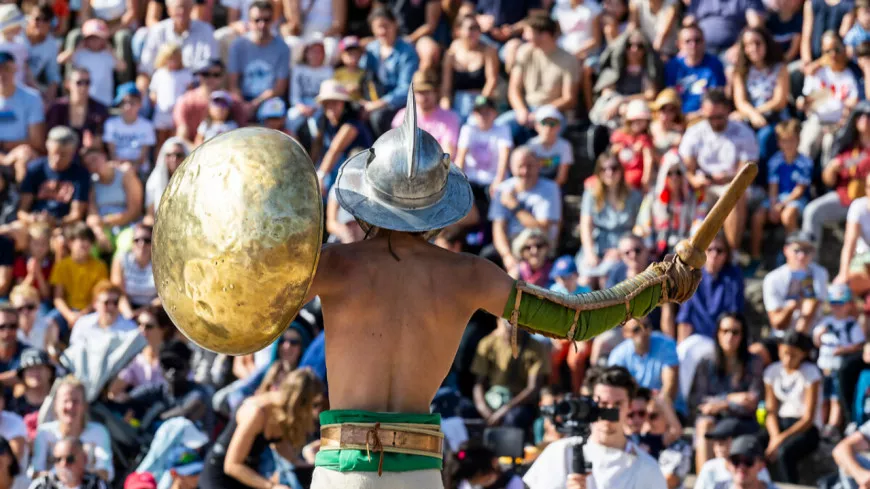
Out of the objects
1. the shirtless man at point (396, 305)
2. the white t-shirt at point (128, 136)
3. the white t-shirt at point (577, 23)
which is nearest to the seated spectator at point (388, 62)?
the white t-shirt at point (577, 23)

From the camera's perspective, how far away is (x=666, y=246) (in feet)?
37.5

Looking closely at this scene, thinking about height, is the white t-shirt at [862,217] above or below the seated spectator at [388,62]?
below

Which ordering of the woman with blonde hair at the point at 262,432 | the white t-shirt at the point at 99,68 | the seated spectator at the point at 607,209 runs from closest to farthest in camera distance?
1. the woman with blonde hair at the point at 262,432
2. the seated spectator at the point at 607,209
3. the white t-shirt at the point at 99,68

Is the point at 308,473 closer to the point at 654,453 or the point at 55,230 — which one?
the point at 654,453

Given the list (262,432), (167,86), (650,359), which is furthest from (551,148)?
(262,432)

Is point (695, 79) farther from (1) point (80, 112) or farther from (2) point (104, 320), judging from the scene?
(1) point (80, 112)

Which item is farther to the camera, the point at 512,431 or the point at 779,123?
the point at 779,123

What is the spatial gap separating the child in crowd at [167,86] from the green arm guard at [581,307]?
8228mm

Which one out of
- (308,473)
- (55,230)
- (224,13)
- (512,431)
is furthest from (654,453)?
(224,13)

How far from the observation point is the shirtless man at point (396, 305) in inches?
219

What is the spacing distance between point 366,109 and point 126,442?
12.6 ft

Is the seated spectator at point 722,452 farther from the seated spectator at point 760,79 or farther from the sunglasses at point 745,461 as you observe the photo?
the seated spectator at point 760,79

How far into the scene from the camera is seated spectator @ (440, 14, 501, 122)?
A: 1316 cm

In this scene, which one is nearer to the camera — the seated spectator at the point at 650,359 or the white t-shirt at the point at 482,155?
the seated spectator at the point at 650,359
